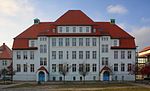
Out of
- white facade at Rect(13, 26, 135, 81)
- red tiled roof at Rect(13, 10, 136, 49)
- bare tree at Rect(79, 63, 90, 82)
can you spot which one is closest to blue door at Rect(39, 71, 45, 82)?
white facade at Rect(13, 26, 135, 81)

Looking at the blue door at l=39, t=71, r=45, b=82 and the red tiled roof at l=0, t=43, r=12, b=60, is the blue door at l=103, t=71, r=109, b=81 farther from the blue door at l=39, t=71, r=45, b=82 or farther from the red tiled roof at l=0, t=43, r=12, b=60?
the red tiled roof at l=0, t=43, r=12, b=60

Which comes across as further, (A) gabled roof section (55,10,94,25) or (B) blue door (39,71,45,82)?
(A) gabled roof section (55,10,94,25)

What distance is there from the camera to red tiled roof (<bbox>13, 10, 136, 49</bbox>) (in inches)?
3209

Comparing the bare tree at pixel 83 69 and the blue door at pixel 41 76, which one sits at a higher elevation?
the bare tree at pixel 83 69

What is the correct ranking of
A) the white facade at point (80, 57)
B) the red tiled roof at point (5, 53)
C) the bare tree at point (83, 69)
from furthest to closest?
the red tiled roof at point (5, 53)
the white facade at point (80, 57)
the bare tree at point (83, 69)

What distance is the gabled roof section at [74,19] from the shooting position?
3201 inches

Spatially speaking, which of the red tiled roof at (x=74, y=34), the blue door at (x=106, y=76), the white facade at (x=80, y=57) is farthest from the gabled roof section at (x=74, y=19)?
the blue door at (x=106, y=76)

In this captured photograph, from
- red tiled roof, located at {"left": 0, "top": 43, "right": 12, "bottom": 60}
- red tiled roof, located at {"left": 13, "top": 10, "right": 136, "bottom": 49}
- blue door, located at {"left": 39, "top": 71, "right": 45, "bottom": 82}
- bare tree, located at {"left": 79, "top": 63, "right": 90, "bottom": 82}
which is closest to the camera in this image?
bare tree, located at {"left": 79, "top": 63, "right": 90, "bottom": 82}

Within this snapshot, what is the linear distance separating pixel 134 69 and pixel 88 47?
12060 mm

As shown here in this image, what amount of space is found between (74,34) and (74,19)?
14.1 ft

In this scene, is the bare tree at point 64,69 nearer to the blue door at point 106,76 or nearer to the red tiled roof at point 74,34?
the red tiled roof at point 74,34

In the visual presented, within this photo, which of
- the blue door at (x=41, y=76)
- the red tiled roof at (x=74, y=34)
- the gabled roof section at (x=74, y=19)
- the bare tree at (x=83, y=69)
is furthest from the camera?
the red tiled roof at (x=74, y=34)

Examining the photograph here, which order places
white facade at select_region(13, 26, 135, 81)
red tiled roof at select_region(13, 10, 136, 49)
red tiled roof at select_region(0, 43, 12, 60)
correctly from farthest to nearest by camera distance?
red tiled roof at select_region(0, 43, 12, 60)
red tiled roof at select_region(13, 10, 136, 49)
white facade at select_region(13, 26, 135, 81)

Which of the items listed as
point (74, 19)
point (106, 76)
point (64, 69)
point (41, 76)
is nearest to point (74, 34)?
point (74, 19)
